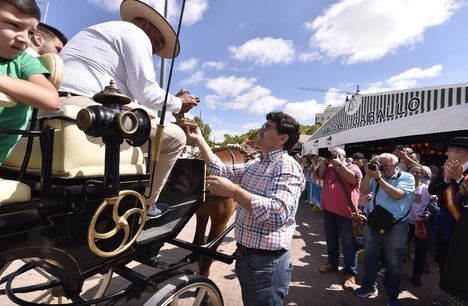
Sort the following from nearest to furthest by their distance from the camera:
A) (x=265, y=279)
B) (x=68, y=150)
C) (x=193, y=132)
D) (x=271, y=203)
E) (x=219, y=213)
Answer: (x=68, y=150) → (x=271, y=203) → (x=265, y=279) → (x=193, y=132) → (x=219, y=213)

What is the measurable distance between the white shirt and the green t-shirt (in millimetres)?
514

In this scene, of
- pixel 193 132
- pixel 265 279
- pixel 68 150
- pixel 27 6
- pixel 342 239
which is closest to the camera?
pixel 27 6

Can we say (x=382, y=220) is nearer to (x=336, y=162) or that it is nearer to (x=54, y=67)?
(x=336, y=162)

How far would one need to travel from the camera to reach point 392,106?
988 centimetres

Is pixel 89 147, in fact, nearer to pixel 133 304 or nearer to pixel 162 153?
pixel 162 153

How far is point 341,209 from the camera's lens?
4.03 m

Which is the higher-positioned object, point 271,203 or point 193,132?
point 193,132

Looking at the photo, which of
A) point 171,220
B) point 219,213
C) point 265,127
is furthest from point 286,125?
point 219,213

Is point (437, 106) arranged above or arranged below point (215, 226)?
above

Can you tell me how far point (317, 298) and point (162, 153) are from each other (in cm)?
281

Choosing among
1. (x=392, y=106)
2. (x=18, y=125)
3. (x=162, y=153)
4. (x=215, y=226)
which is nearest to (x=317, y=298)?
(x=215, y=226)

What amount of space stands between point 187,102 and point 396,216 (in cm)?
266

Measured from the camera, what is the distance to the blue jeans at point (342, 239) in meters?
3.89

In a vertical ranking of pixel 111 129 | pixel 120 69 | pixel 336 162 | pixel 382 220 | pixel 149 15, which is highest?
pixel 149 15
